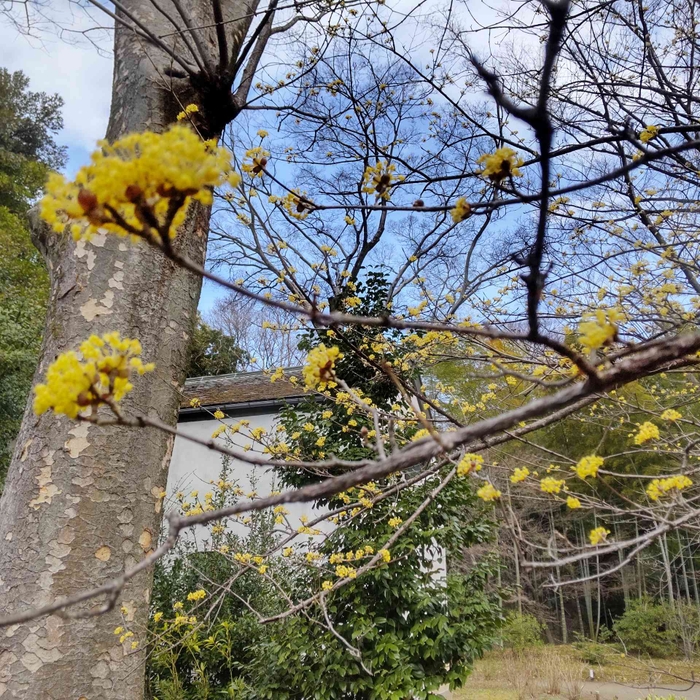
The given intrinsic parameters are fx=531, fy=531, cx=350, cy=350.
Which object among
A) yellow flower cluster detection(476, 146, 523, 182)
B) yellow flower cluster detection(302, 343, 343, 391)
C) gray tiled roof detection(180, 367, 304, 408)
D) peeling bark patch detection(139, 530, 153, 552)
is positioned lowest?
peeling bark patch detection(139, 530, 153, 552)

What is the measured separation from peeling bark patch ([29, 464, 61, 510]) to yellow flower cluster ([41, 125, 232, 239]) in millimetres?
1606

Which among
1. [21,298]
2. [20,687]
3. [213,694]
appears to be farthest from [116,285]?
[21,298]

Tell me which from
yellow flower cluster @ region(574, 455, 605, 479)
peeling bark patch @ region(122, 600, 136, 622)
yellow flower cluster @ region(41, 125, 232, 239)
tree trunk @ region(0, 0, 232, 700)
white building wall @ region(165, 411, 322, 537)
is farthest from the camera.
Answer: white building wall @ region(165, 411, 322, 537)

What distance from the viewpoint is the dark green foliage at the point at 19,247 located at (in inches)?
301

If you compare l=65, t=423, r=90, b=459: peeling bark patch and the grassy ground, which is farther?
the grassy ground

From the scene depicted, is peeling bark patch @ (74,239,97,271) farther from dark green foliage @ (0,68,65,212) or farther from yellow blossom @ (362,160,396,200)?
dark green foliage @ (0,68,65,212)

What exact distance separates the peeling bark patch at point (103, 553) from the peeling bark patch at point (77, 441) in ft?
1.10

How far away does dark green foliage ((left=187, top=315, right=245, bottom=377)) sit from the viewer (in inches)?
551

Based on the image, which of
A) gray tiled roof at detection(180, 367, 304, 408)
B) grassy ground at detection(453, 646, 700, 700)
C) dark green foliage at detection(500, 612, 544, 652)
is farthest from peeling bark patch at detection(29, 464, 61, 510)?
dark green foliage at detection(500, 612, 544, 652)

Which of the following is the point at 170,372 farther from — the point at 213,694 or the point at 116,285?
the point at 213,694

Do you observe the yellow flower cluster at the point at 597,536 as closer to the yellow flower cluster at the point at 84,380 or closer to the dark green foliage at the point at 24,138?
the yellow flower cluster at the point at 84,380

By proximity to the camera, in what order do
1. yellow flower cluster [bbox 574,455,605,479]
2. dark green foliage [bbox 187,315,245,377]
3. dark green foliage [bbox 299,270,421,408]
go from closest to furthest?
yellow flower cluster [bbox 574,455,605,479]
dark green foliage [bbox 299,270,421,408]
dark green foliage [bbox 187,315,245,377]

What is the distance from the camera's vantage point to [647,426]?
4.54ft

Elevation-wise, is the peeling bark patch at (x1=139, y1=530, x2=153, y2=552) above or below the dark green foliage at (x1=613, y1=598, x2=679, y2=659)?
above
